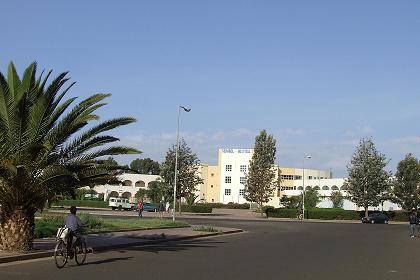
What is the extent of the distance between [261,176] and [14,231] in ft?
193

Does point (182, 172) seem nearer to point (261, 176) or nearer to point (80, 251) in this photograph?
point (261, 176)

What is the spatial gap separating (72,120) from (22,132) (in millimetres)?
1526

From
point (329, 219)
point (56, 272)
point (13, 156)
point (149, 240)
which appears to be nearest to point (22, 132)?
point (13, 156)

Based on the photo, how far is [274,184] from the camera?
73500mm

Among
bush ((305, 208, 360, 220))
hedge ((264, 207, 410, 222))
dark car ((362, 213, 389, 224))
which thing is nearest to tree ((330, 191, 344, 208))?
hedge ((264, 207, 410, 222))

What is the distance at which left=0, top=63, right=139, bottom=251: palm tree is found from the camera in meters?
14.8

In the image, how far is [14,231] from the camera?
1529 centimetres

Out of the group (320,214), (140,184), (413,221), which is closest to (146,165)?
(140,184)

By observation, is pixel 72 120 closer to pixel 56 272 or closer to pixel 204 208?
pixel 56 272

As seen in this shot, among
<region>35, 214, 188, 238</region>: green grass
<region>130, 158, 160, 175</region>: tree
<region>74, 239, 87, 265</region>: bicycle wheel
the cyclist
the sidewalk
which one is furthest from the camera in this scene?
<region>130, 158, 160, 175</region>: tree

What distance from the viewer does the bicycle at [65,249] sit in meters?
13.7

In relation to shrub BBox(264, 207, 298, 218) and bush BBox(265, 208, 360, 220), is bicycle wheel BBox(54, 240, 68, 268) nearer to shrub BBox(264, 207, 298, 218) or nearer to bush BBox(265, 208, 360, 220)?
bush BBox(265, 208, 360, 220)

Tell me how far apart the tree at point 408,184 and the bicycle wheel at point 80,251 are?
196ft

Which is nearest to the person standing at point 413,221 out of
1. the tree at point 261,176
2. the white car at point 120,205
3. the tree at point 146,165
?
the tree at point 261,176
